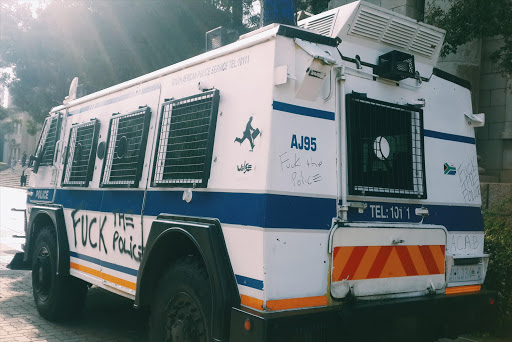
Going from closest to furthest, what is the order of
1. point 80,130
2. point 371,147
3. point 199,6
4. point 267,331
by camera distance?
point 267,331 → point 371,147 → point 80,130 → point 199,6

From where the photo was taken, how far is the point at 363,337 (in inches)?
135

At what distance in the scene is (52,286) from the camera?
601cm

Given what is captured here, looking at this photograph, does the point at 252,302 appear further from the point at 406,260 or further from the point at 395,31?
the point at 395,31

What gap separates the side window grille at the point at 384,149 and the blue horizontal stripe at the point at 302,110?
19 centimetres

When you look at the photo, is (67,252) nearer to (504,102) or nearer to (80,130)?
(80,130)

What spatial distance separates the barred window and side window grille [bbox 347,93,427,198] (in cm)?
444

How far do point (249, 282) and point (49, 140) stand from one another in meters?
4.68

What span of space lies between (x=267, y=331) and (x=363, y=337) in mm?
801

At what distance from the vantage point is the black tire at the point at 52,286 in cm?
601

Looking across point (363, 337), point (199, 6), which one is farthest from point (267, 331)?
point (199, 6)

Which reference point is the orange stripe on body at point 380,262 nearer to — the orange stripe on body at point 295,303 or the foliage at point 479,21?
the orange stripe on body at point 295,303

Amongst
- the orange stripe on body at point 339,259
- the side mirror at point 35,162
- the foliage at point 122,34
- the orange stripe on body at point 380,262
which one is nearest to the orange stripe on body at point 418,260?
the orange stripe on body at point 380,262


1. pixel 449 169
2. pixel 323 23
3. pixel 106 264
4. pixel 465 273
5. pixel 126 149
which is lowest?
pixel 106 264

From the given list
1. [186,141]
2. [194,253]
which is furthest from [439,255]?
[186,141]
